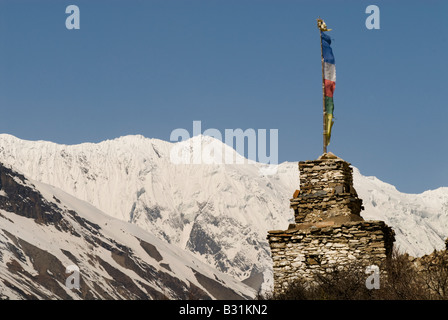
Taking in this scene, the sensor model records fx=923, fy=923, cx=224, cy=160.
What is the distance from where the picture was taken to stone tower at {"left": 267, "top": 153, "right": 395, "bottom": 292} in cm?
2778

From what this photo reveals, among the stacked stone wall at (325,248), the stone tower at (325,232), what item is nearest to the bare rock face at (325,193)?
the stone tower at (325,232)

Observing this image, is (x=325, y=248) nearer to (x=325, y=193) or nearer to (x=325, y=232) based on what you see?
(x=325, y=232)

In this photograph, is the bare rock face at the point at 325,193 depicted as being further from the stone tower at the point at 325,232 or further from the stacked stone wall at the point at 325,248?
the stacked stone wall at the point at 325,248

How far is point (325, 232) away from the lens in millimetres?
28359

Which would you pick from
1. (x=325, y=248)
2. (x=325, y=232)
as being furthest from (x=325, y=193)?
(x=325, y=248)

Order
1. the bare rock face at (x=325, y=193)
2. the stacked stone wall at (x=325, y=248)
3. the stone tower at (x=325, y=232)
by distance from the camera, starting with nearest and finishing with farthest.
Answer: the stacked stone wall at (x=325, y=248) → the stone tower at (x=325, y=232) → the bare rock face at (x=325, y=193)

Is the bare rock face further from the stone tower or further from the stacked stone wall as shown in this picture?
the stacked stone wall

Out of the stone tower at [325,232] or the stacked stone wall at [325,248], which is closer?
the stacked stone wall at [325,248]

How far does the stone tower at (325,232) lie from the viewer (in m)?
27.8

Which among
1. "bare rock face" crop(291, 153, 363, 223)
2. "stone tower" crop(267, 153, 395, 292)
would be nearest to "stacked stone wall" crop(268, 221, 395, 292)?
"stone tower" crop(267, 153, 395, 292)

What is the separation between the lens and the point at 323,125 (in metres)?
32.7
